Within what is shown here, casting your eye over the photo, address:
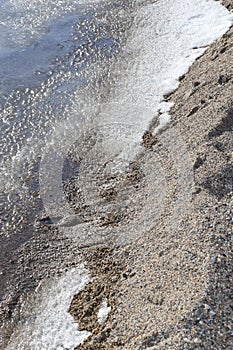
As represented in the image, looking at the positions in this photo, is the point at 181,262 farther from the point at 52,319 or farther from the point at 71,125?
the point at 71,125

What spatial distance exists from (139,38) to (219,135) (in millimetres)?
6093

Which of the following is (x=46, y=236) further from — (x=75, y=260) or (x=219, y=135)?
(x=219, y=135)

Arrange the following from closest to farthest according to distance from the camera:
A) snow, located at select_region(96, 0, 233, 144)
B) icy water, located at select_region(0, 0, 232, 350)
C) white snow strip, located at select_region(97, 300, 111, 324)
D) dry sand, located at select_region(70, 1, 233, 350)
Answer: dry sand, located at select_region(70, 1, 233, 350)
white snow strip, located at select_region(97, 300, 111, 324)
icy water, located at select_region(0, 0, 232, 350)
snow, located at select_region(96, 0, 233, 144)

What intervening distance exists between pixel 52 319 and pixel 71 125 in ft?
15.4

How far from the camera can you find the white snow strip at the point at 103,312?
5931 millimetres

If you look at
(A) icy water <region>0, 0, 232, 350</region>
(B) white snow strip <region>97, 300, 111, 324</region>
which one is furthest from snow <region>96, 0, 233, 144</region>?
(B) white snow strip <region>97, 300, 111, 324</region>

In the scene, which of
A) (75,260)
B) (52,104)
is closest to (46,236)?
(75,260)

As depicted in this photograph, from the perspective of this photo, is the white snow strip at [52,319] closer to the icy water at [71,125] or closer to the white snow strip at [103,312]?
the icy water at [71,125]

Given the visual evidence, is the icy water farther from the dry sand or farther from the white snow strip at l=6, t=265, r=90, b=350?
the dry sand

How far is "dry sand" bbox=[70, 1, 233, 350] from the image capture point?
5.06 m

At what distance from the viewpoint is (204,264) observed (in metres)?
5.52

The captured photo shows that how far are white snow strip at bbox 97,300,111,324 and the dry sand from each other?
0.07 meters

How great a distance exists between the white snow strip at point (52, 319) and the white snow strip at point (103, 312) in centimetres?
24

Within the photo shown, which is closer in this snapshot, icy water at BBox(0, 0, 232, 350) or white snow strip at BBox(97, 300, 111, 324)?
white snow strip at BBox(97, 300, 111, 324)
